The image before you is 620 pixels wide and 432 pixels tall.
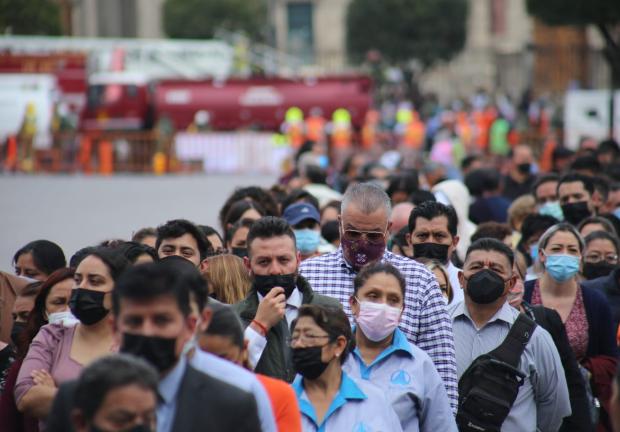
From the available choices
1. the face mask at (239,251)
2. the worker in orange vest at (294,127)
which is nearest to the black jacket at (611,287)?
the face mask at (239,251)

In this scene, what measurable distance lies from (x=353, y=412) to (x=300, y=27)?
73342 millimetres

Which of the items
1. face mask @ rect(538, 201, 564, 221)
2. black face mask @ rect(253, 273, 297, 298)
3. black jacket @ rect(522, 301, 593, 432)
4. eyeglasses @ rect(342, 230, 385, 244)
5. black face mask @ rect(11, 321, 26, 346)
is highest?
eyeglasses @ rect(342, 230, 385, 244)

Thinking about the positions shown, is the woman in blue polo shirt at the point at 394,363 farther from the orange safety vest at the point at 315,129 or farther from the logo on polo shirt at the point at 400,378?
the orange safety vest at the point at 315,129

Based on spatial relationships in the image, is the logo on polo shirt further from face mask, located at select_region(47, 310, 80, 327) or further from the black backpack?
face mask, located at select_region(47, 310, 80, 327)

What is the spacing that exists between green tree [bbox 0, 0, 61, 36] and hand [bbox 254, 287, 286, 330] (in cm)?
2741

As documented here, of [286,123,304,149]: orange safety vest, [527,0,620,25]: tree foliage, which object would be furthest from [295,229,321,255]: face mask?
[286,123,304,149]: orange safety vest

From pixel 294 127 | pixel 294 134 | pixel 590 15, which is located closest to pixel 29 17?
pixel 294 127

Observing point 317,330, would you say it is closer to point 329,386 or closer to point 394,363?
point 329,386

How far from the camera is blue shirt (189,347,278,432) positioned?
4.38 metres

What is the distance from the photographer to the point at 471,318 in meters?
7.30

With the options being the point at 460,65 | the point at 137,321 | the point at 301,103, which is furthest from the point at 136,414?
the point at 460,65

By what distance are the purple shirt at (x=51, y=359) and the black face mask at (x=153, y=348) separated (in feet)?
5.97

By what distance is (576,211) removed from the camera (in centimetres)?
1173

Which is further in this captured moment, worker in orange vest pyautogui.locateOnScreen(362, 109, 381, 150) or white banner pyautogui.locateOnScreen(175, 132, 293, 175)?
white banner pyautogui.locateOnScreen(175, 132, 293, 175)
